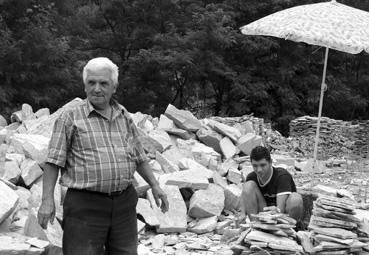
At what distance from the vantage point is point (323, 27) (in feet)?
18.4

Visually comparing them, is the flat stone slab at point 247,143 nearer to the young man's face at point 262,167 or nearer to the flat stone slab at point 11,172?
the young man's face at point 262,167

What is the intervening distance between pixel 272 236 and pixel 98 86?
2083 millimetres

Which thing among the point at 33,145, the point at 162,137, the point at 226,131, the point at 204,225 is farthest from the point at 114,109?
the point at 226,131

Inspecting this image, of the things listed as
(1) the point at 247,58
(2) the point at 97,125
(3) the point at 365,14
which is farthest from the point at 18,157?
(1) the point at 247,58

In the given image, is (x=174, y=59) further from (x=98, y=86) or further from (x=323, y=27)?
(x=98, y=86)

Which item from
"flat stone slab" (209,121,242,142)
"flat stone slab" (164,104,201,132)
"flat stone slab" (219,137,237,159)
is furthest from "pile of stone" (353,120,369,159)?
"flat stone slab" (164,104,201,132)

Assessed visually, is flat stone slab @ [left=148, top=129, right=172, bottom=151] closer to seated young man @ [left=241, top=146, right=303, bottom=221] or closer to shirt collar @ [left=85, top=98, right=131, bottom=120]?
seated young man @ [left=241, top=146, right=303, bottom=221]

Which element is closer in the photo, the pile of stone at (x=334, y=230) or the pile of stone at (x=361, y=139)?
the pile of stone at (x=334, y=230)

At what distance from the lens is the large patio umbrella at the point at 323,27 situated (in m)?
5.43

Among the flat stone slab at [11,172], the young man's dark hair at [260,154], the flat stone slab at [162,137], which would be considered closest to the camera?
the young man's dark hair at [260,154]

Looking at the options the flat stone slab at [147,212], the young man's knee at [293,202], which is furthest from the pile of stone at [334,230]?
the flat stone slab at [147,212]

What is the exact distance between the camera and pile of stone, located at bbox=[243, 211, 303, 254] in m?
4.08

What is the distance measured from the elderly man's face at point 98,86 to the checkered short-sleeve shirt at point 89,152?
5 centimetres

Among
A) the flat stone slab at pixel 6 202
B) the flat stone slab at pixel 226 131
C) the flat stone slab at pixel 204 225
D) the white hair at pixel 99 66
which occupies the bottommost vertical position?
the flat stone slab at pixel 204 225
